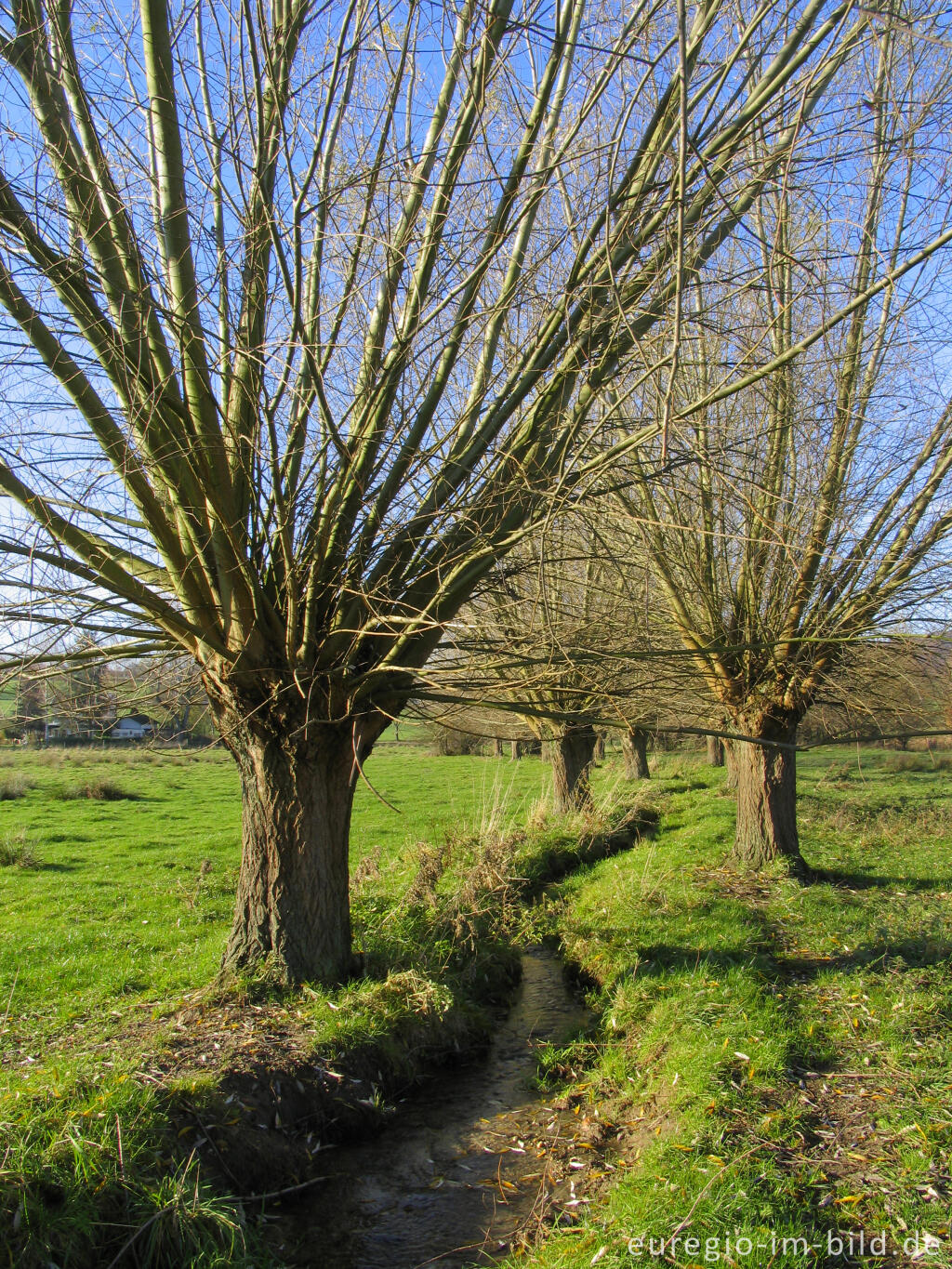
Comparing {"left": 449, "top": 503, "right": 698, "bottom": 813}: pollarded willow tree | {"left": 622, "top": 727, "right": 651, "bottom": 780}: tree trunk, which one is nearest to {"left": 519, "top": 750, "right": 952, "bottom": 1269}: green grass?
{"left": 449, "top": 503, "right": 698, "bottom": 813}: pollarded willow tree

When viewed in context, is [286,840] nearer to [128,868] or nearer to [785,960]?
[785,960]

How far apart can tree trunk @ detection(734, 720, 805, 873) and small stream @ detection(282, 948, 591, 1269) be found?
466 cm

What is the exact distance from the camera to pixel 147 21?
3.81 meters

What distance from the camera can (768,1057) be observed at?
4.76 m

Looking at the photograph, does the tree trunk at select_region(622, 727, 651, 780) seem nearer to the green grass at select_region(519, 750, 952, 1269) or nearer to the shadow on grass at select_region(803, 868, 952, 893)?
the green grass at select_region(519, 750, 952, 1269)

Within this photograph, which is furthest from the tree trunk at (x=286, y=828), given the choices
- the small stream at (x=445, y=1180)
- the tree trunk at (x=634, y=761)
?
the tree trunk at (x=634, y=761)

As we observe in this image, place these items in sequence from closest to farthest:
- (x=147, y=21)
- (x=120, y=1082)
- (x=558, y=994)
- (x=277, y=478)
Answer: (x=147, y=21)
(x=120, y=1082)
(x=277, y=478)
(x=558, y=994)

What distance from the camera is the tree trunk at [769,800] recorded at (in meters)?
9.53

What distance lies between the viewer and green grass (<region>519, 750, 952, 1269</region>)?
347 cm

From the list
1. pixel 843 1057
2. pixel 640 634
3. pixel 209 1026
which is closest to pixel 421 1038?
pixel 209 1026

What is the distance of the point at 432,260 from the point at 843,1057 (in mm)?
5382

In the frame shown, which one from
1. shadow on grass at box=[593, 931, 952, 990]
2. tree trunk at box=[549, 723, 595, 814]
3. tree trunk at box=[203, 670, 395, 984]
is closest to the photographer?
tree trunk at box=[203, 670, 395, 984]

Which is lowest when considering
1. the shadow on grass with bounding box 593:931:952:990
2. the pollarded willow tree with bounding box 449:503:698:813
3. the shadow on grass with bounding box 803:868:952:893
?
the shadow on grass with bounding box 803:868:952:893

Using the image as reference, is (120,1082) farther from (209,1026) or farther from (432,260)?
(432,260)
